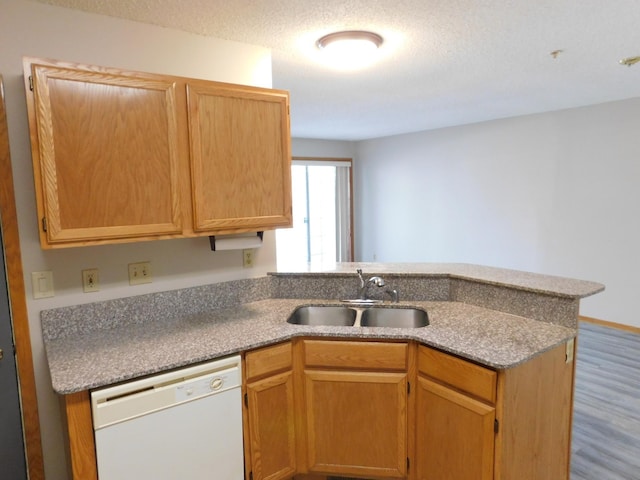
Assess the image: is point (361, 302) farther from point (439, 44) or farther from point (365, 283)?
point (439, 44)

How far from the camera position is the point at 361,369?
6.42ft

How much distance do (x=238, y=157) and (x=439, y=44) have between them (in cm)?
134

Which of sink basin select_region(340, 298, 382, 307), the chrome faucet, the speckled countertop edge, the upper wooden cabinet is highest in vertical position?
the upper wooden cabinet

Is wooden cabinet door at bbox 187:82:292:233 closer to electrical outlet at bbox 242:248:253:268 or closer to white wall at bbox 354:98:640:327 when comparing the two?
electrical outlet at bbox 242:248:253:268

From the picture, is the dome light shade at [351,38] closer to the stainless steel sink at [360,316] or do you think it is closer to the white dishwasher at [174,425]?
the stainless steel sink at [360,316]

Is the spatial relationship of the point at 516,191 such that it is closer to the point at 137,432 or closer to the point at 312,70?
the point at 312,70

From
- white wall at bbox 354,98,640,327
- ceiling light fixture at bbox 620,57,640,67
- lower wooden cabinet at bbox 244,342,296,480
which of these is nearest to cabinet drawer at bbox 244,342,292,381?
lower wooden cabinet at bbox 244,342,296,480

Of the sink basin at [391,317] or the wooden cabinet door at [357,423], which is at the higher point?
the sink basin at [391,317]

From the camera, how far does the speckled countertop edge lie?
1998 mm

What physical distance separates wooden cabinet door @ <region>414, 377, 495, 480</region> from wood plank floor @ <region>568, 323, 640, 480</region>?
876 mm

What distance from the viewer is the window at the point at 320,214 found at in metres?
6.72

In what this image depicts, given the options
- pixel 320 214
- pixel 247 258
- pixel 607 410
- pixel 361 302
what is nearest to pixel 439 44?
pixel 361 302

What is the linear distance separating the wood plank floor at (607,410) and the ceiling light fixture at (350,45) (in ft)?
8.37

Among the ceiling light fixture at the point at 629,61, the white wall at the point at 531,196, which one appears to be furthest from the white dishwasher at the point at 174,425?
the white wall at the point at 531,196
